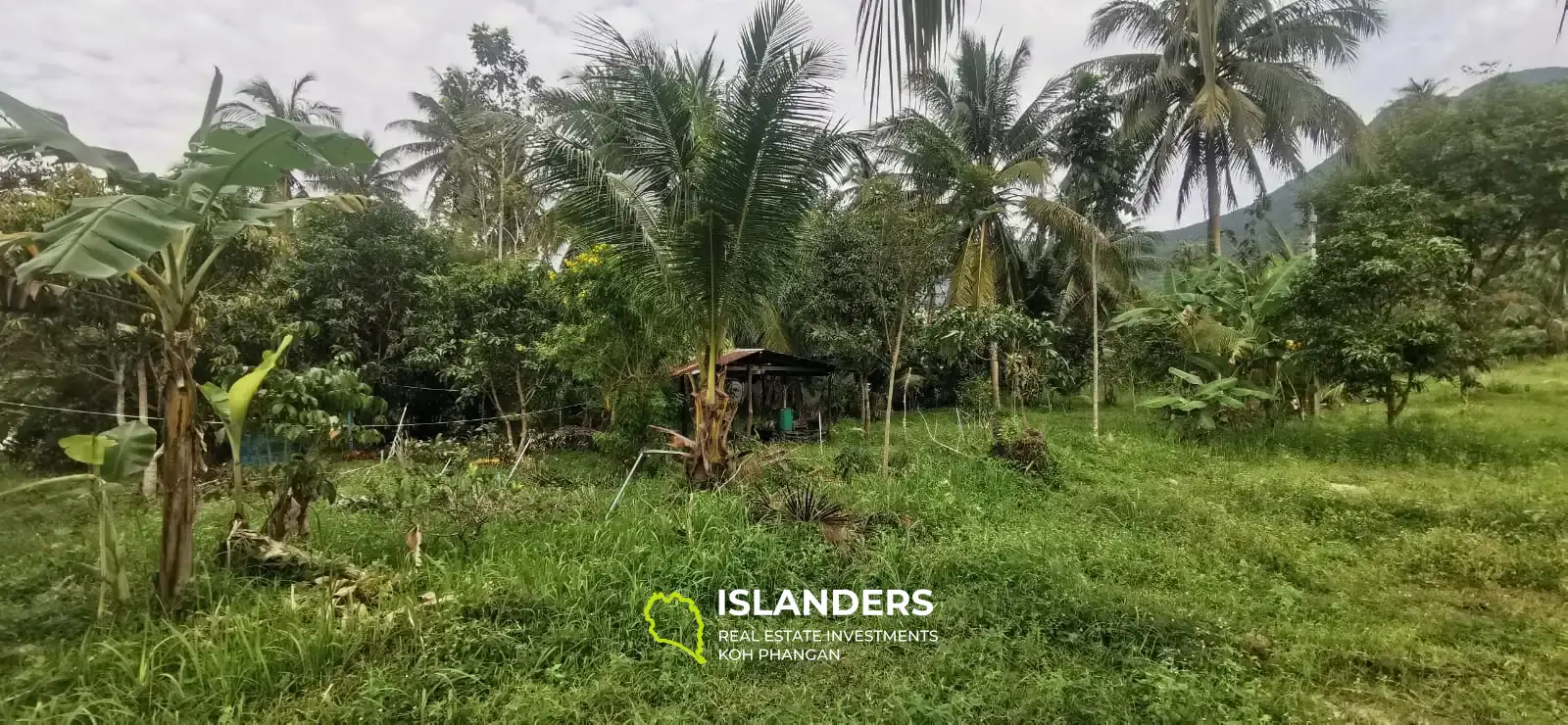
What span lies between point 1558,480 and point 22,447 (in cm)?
1552

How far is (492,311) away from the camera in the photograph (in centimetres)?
919

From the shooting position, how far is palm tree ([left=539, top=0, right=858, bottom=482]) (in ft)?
16.6

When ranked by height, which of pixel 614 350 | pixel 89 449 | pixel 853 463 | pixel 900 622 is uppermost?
pixel 614 350

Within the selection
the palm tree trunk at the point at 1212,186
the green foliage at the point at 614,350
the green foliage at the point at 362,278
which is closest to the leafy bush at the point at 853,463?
the green foliage at the point at 614,350

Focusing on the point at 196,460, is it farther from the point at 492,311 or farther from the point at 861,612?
the point at 492,311

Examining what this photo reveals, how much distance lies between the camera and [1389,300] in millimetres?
7180

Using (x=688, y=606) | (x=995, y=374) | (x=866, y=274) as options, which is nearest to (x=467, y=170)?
(x=866, y=274)

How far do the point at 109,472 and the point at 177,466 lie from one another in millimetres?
326

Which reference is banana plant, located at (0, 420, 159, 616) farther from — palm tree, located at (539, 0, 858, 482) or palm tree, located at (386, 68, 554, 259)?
palm tree, located at (386, 68, 554, 259)

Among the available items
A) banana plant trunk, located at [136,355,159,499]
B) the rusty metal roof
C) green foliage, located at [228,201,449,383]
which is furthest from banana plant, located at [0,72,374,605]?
green foliage, located at [228,201,449,383]

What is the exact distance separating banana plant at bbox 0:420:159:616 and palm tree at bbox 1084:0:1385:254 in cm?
1458

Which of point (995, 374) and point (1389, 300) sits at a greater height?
point (1389, 300)

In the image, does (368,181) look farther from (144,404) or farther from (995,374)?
(995,374)

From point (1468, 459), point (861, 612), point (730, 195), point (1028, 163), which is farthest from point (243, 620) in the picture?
point (1028, 163)
